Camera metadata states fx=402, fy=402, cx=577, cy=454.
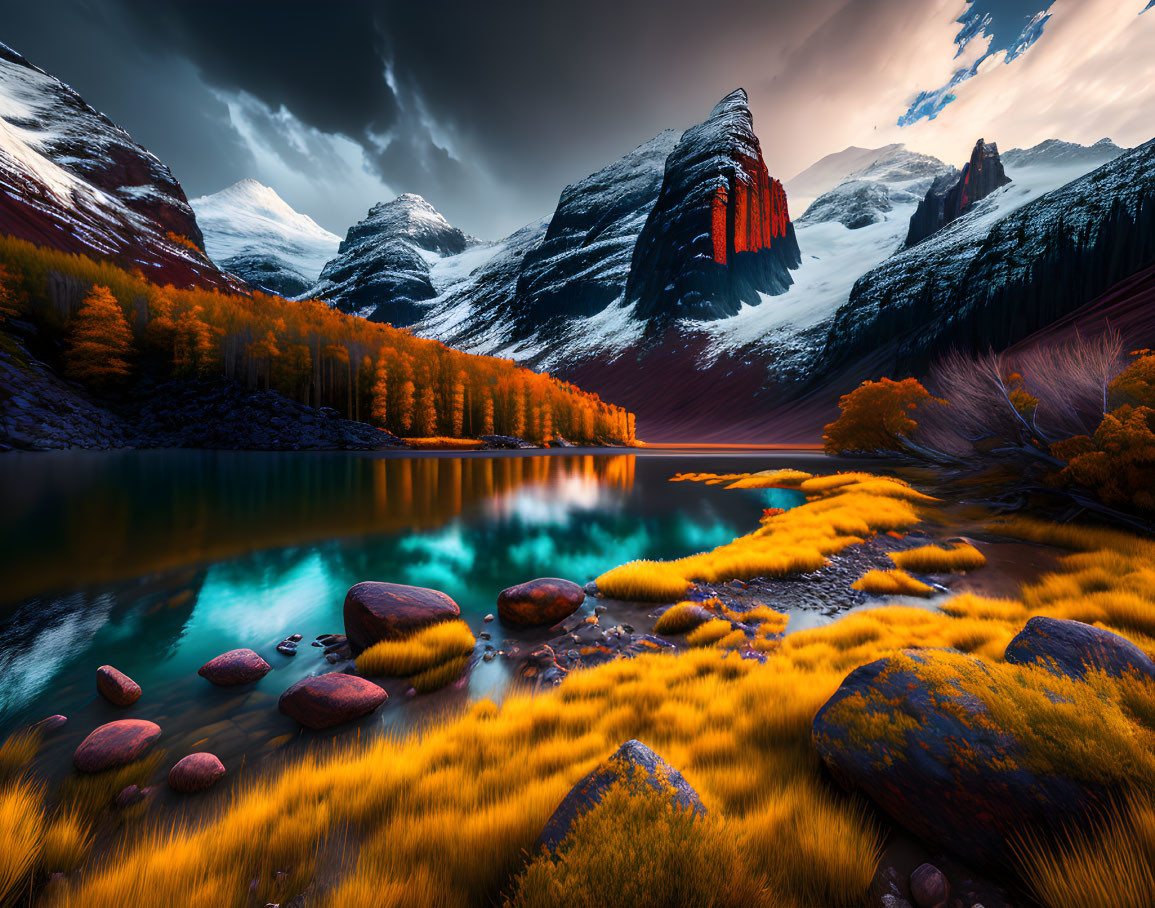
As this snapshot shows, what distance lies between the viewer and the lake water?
4945 mm

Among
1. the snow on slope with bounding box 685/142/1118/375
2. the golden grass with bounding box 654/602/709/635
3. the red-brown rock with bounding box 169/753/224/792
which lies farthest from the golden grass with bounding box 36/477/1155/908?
the snow on slope with bounding box 685/142/1118/375

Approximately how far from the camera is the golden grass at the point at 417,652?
510 cm

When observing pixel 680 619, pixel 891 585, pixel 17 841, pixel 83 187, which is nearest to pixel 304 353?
pixel 680 619

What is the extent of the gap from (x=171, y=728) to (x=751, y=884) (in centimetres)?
579

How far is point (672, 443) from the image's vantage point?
89.2 m

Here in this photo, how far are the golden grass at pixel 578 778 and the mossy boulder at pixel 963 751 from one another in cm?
3

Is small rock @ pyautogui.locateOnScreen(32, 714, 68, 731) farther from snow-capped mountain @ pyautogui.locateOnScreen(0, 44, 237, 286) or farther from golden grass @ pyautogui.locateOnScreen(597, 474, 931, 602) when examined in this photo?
snow-capped mountain @ pyautogui.locateOnScreen(0, 44, 237, 286)

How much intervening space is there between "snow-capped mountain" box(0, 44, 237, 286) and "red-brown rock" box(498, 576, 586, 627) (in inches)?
2986

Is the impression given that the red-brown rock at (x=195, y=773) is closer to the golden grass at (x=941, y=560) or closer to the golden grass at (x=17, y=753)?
the golden grass at (x=17, y=753)

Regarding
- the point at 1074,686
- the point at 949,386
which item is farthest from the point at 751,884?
the point at 949,386

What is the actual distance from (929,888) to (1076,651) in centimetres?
235

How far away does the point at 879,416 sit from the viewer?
28.5 metres

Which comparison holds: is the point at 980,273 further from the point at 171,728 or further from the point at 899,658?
the point at 171,728

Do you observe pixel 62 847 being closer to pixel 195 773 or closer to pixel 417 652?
pixel 195 773
